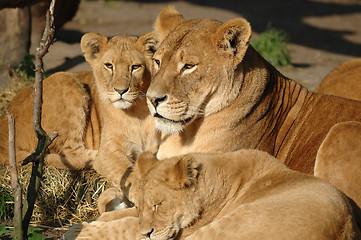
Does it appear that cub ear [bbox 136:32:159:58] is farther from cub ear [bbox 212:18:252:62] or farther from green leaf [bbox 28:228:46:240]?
green leaf [bbox 28:228:46:240]

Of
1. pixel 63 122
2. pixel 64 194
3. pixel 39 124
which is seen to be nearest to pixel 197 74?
pixel 39 124

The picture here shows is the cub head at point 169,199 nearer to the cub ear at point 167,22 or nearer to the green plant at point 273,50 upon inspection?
the cub ear at point 167,22

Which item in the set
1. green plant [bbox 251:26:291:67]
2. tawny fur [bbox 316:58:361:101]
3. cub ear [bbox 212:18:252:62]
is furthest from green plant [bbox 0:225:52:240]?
green plant [bbox 251:26:291:67]

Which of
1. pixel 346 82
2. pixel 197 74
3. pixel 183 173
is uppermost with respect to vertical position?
pixel 197 74

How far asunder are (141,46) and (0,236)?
6.54 feet

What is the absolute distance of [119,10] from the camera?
14758 mm

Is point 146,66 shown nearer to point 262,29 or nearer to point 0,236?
point 0,236

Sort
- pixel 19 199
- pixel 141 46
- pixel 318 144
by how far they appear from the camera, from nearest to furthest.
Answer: pixel 19 199 < pixel 318 144 < pixel 141 46

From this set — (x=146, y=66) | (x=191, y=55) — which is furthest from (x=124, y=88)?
(x=191, y=55)

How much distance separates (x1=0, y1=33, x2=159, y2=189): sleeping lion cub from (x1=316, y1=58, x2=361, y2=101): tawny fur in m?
1.94

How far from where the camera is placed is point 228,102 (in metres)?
4.49

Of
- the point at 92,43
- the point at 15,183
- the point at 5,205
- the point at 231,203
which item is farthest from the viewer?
the point at 92,43

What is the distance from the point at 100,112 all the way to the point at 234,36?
1910mm

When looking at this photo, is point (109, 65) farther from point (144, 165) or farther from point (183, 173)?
point (183, 173)
